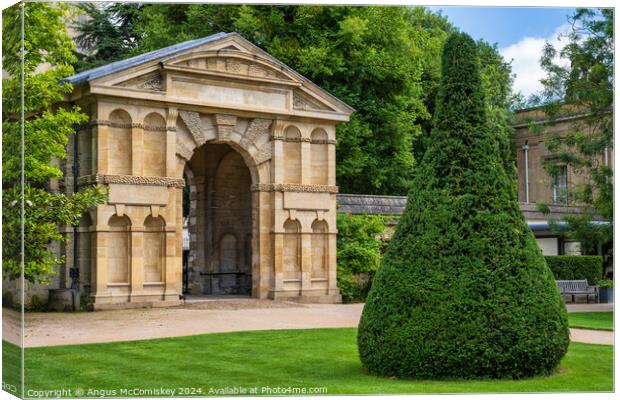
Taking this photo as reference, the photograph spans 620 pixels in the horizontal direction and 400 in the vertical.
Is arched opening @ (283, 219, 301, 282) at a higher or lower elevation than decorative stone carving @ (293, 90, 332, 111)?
lower

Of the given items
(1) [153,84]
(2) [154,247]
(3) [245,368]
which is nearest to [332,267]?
(2) [154,247]

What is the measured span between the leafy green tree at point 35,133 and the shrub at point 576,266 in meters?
13.4

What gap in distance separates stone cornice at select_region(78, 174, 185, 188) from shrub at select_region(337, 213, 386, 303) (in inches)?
162

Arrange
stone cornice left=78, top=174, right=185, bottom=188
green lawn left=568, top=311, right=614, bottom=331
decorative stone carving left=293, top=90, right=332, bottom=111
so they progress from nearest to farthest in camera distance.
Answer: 1. green lawn left=568, top=311, right=614, bottom=331
2. stone cornice left=78, top=174, right=185, bottom=188
3. decorative stone carving left=293, top=90, right=332, bottom=111

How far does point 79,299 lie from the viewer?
19891 millimetres

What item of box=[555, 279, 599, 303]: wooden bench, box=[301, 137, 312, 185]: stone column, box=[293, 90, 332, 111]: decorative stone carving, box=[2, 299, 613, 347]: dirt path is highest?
box=[293, 90, 332, 111]: decorative stone carving

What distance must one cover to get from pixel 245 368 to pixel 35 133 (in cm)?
563

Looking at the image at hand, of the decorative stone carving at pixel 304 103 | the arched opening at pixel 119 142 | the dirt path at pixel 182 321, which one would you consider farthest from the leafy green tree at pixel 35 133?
the decorative stone carving at pixel 304 103

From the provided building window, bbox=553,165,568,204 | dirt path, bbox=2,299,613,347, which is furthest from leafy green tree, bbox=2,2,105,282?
building window, bbox=553,165,568,204

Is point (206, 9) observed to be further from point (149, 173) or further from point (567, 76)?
point (567, 76)

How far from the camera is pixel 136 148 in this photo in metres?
22.9

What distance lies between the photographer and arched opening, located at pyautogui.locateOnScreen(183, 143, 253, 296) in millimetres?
29312

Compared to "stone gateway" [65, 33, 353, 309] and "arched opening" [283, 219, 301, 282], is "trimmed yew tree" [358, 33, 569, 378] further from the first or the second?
"arched opening" [283, 219, 301, 282]

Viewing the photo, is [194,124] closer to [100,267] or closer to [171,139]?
[171,139]
